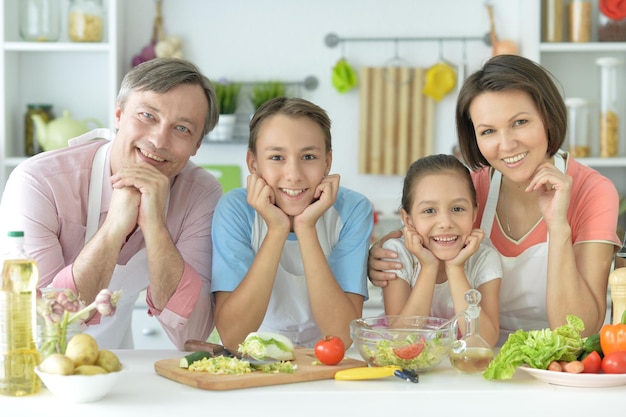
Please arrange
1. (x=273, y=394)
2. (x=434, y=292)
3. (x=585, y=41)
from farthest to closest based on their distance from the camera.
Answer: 1. (x=585, y=41)
2. (x=434, y=292)
3. (x=273, y=394)

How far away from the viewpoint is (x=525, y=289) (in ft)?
6.48

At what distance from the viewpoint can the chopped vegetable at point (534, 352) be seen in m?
1.43

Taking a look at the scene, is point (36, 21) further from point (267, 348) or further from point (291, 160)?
point (267, 348)

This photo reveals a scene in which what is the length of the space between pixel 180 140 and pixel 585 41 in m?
2.26

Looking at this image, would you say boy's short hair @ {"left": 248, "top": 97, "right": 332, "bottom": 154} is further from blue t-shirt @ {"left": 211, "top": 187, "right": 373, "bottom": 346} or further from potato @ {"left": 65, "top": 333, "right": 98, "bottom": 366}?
potato @ {"left": 65, "top": 333, "right": 98, "bottom": 366}

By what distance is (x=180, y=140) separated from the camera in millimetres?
1942

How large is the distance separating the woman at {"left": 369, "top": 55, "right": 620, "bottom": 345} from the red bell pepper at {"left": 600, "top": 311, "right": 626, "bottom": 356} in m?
0.39

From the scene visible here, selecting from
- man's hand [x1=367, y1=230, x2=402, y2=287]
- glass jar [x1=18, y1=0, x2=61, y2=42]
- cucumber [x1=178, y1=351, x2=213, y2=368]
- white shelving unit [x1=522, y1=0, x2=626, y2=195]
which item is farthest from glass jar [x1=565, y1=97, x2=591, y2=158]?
cucumber [x1=178, y1=351, x2=213, y2=368]

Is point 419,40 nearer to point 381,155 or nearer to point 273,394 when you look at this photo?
point 381,155

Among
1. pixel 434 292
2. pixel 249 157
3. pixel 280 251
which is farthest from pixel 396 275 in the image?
pixel 249 157

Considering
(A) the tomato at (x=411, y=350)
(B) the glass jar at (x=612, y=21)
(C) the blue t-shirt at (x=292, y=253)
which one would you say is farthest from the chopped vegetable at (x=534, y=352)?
(B) the glass jar at (x=612, y=21)

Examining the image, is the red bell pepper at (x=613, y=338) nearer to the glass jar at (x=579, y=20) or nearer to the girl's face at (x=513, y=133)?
the girl's face at (x=513, y=133)

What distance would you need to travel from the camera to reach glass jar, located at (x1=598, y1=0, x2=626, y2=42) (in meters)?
3.56

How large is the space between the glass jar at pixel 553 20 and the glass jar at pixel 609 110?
0.70 ft
